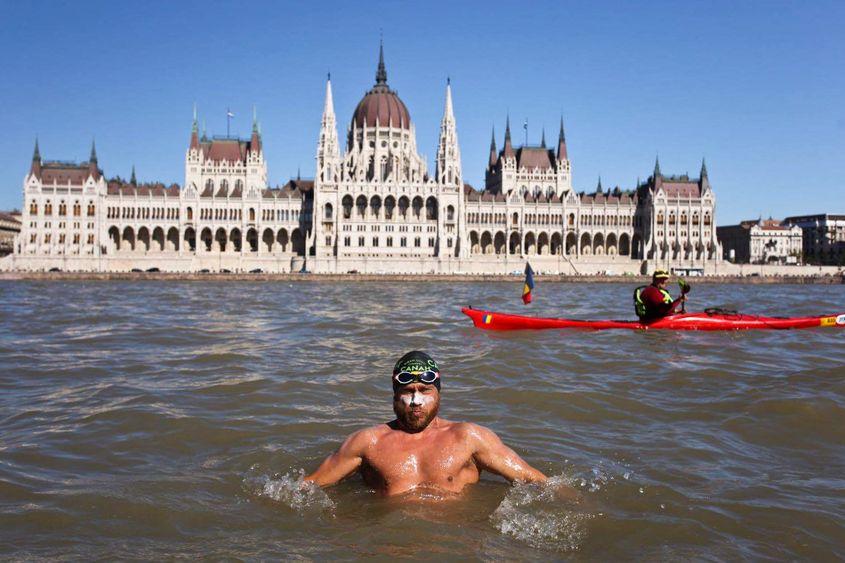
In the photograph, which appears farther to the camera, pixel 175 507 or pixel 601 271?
pixel 601 271

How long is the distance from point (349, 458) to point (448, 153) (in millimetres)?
88408

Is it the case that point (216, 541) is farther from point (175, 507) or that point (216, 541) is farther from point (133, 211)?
point (133, 211)

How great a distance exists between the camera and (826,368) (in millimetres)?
12766

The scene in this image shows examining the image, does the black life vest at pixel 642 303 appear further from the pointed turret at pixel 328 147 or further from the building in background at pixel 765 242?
the building in background at pixel 765 242

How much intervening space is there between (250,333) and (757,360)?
39.6 feet

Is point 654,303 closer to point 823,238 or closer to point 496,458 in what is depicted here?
point 496,458

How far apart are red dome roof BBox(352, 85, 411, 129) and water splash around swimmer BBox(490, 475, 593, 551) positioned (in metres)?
92.3

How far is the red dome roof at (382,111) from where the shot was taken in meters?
95.8

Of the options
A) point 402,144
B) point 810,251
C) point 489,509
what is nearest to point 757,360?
point 489,509

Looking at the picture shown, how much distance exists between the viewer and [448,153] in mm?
92000

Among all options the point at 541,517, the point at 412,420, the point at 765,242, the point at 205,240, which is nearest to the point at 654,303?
the point at 541,517

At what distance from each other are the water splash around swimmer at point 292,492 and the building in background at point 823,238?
13318cm

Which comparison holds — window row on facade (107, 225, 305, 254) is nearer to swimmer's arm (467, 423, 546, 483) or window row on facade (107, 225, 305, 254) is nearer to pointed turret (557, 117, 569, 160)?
pointed turret (557, 117, 569, 160)

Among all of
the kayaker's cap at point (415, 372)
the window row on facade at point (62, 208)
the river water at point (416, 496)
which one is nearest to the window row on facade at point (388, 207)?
the window row on facade at point (62, 208)
